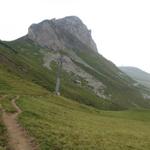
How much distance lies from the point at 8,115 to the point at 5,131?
401 inches

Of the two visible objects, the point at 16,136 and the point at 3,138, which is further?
the point at 16,136

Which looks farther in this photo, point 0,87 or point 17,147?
point 0,87

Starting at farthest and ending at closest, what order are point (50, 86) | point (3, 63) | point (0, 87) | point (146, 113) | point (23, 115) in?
1. point (50, 86)
2. point (3, 63)
3. point (146, 113)
4. point (0, 87)
5. point (23, 115)

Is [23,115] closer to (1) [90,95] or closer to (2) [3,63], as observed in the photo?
(2) [3,63]

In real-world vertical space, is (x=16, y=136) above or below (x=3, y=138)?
above

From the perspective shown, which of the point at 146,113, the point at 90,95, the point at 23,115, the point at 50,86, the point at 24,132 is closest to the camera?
the point at 24,132

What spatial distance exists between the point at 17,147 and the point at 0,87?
64213 mm

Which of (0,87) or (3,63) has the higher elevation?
(3,63)

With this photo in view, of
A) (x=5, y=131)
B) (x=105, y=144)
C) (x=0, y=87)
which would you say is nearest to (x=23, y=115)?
(x=5, y=131)

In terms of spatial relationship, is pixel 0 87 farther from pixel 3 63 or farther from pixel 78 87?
pixel 78 87

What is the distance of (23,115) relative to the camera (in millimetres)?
41188

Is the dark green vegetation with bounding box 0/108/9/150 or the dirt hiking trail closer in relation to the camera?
the dark green vegetation with bounding box 0/108/9/150

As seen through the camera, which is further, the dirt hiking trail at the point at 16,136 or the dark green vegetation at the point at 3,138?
the dirt hiking trail at the point at 16,136

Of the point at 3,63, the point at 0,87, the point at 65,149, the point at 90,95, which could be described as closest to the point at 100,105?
the point at 90,95
